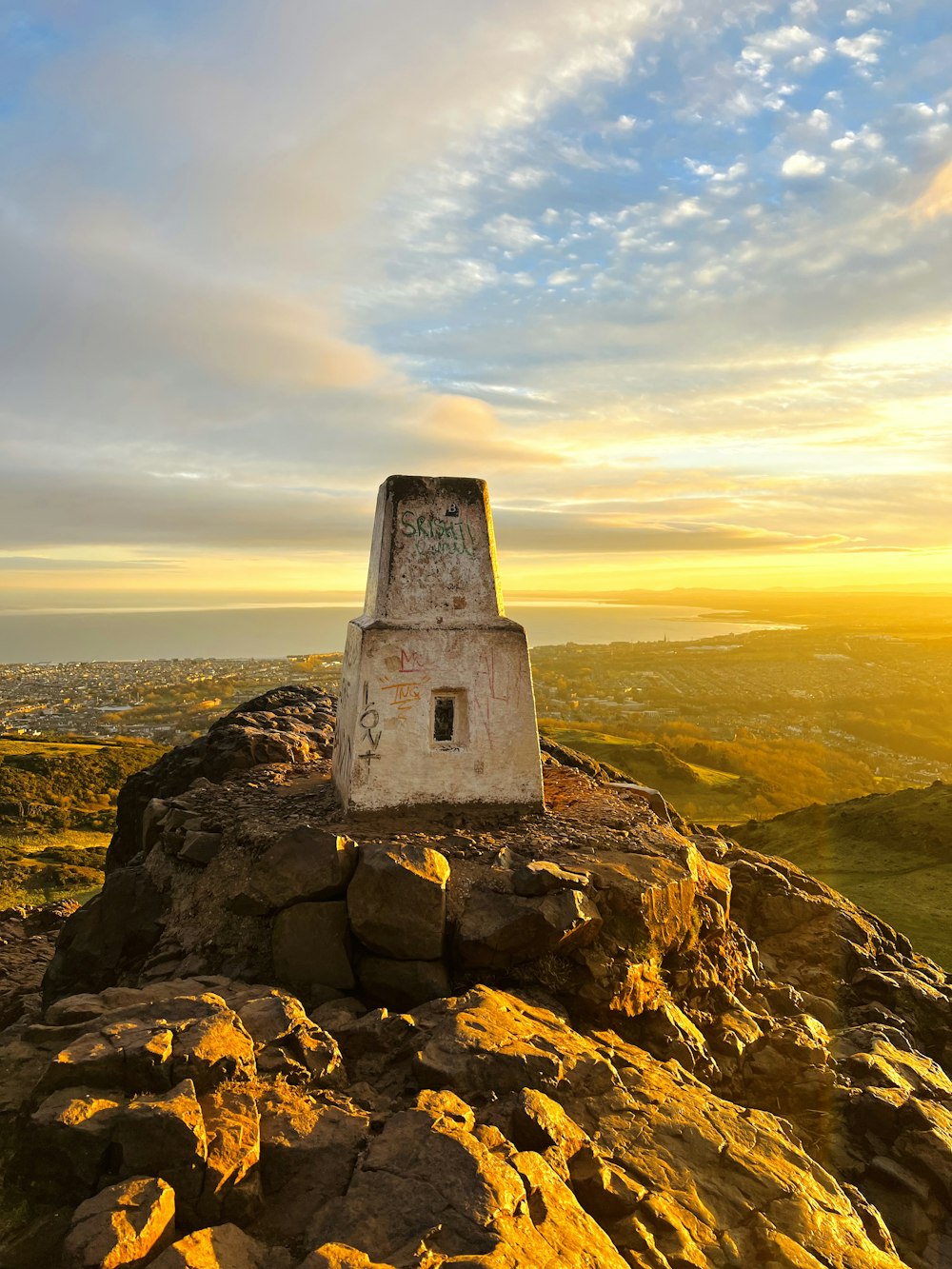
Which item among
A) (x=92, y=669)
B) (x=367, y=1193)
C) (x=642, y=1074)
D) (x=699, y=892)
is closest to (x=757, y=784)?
(x=699, y=892)

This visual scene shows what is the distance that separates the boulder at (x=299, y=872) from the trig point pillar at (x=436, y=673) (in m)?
1.44

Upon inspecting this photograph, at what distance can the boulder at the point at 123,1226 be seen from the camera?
4.17m

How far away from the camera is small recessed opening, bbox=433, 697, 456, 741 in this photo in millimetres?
10969

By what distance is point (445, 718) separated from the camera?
36.1ft

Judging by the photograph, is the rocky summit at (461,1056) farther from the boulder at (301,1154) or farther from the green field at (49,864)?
the green field at (49,864)

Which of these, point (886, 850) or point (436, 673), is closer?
point (436, 673)

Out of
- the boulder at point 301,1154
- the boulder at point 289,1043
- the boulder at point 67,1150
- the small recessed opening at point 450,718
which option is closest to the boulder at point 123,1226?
the boulder at point 67,1150

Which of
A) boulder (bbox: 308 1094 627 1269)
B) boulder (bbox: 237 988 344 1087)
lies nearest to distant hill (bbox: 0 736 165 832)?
boulder (bbox: 237 988 344 1087)

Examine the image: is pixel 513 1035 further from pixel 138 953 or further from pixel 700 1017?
pixel 138 953

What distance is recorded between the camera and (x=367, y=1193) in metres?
4.90

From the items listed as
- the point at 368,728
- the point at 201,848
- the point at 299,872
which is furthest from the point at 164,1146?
the point at 368,728

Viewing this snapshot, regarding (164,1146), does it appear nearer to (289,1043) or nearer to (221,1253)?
(221,1253)

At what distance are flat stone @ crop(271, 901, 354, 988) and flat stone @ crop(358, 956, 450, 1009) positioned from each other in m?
0.26

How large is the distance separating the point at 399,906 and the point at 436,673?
3461 mm
